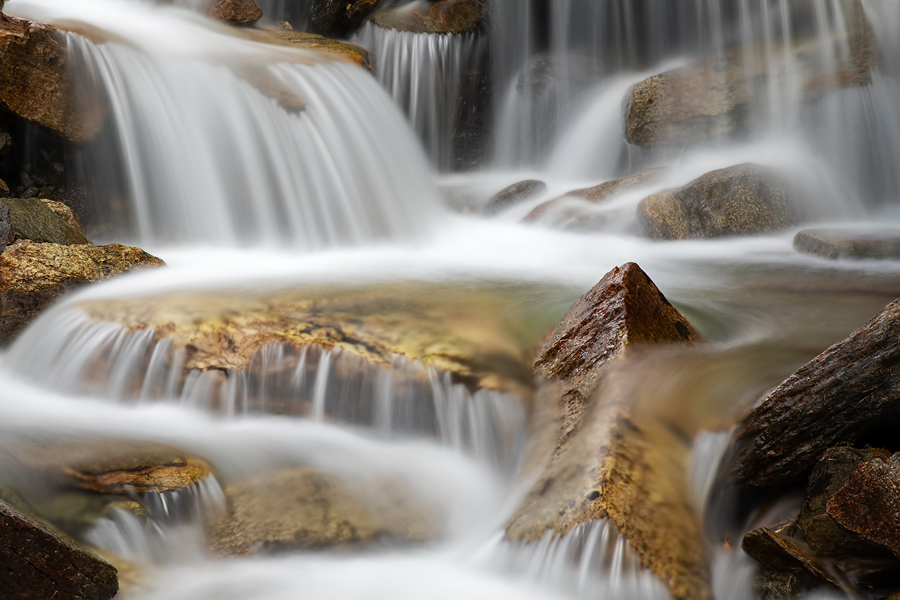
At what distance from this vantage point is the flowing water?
288 centimetres

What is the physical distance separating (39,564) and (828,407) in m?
2.85

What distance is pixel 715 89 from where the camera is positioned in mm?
9594

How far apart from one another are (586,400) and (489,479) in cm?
66

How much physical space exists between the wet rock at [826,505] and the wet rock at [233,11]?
985 centimetres

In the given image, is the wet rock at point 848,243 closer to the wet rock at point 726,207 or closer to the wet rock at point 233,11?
the wet rock at point 726,207

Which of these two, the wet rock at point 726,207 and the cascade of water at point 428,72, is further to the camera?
the cascade of water at point 428,72

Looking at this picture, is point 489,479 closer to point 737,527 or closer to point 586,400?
point 586,400

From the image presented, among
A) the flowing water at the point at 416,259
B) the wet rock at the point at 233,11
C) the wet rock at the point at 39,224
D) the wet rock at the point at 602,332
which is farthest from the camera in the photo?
the wet rock at the point at 233,11

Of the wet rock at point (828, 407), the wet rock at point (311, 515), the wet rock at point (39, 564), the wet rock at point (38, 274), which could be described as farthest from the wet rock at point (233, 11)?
the wet rock at point (828, 407)

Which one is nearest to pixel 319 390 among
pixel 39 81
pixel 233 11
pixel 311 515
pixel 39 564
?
pixel 311 515

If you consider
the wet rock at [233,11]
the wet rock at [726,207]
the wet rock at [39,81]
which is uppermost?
the wet rock at [233,11]

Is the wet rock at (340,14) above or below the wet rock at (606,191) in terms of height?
above

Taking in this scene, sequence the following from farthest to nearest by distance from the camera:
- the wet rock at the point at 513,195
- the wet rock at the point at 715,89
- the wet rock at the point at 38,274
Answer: the wet rock at the point at 513,195
the wet rock at the point at 715,89
the wet rock at the point at 38,274

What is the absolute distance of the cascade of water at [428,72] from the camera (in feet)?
37.3
